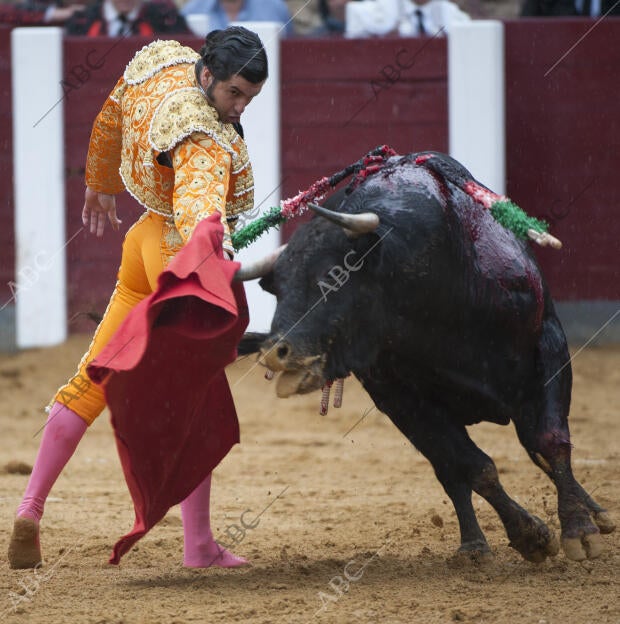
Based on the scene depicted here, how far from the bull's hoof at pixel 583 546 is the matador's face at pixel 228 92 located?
130 cm

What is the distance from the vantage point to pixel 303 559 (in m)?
3.53

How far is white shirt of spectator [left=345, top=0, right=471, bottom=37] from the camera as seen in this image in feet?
24.0

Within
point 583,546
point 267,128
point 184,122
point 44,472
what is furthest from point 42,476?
point 267,128

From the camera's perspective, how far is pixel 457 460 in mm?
3393

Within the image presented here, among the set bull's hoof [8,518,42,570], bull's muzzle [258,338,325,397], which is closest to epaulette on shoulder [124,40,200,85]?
bull's muzzle [258,338,325,397]

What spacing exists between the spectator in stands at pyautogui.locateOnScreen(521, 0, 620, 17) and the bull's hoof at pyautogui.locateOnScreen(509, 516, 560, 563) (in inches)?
186

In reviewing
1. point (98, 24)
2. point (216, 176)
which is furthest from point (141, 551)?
point (98, 24)

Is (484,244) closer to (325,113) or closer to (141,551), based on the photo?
(141,551)

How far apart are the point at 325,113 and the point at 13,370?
212 centimetres

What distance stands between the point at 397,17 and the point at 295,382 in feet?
15.6

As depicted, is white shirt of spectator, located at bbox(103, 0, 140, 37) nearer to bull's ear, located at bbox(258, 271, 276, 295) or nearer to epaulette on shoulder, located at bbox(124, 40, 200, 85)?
epaulette on shoulder, located at bbox(124, 40, 200, 85)

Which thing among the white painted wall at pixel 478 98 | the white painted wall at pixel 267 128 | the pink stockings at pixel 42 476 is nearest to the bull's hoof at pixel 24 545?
the pink stockings at pixel 42 476

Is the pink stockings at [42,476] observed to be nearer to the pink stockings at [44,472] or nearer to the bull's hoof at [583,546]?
the pink stockings at [44,472]

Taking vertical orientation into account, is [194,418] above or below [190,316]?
below
